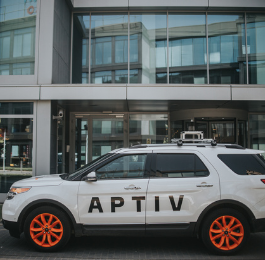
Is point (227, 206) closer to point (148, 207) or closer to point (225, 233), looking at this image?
point (225, 233)

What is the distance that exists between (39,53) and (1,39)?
1.55 m

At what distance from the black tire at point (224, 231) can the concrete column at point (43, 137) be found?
19.2 ft

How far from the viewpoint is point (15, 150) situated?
9773mm

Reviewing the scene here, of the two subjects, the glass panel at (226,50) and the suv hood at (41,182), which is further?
the glass panel at (226,50)

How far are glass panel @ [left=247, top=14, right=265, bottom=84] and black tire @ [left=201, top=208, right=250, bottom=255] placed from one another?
26.4 ft

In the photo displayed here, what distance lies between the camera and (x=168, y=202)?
197 inches

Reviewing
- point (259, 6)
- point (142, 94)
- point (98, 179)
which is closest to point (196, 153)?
point (98, 179)

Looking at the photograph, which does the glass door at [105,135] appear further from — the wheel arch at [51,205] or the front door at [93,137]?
the wheel arch at [51,205]

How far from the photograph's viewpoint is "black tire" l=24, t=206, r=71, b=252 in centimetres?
503

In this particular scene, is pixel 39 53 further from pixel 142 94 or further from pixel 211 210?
pixel 211 210

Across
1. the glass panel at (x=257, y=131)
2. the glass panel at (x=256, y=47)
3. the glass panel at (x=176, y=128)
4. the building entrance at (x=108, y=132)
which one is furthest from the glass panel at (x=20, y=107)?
the glass panel at (x=257, y=131)

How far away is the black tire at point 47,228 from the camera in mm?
5031

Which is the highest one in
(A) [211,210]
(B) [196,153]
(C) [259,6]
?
(C) [259,6]

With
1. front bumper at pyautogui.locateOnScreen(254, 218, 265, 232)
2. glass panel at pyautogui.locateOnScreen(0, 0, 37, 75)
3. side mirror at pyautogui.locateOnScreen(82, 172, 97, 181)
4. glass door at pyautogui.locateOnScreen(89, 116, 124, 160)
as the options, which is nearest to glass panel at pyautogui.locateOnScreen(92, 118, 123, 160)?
glass door at pyautogui.locateOnScreen(89, 116, 124, 160)
